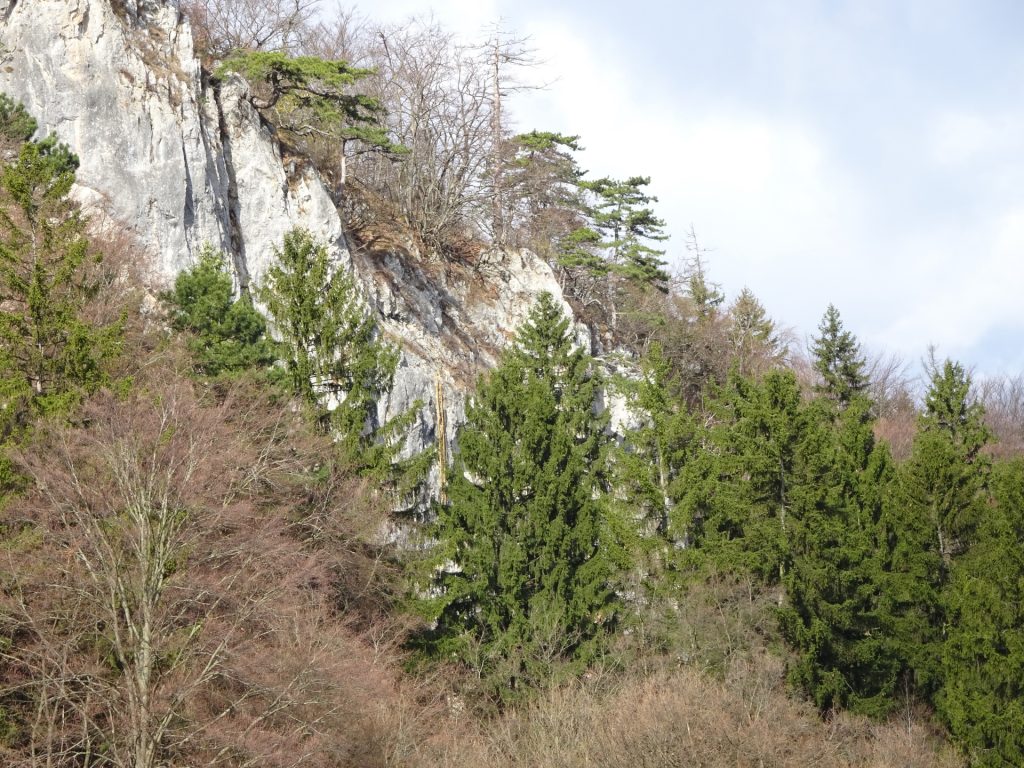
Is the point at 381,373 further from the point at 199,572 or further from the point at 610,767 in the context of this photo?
the point at 610,767

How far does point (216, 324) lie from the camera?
71.5 ft

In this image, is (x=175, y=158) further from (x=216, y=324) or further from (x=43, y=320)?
(x=43, y=320)

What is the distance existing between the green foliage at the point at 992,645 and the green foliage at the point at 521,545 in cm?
846

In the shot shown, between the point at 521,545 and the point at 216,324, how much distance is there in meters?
8.92

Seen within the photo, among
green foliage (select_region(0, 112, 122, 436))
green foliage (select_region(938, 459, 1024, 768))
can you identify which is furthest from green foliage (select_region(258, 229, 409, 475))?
green foliage (select_region(938, 459, 1024, 768))

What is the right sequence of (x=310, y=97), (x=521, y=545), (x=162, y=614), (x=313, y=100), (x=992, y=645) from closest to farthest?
1. (x=162, y=614)
2. (x=992, y=645)
3. (x=521, y=545)
4. (x=313, y=100)
5. (x=310, y=97)

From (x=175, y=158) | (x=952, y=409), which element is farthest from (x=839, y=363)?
(x=175, y=158)

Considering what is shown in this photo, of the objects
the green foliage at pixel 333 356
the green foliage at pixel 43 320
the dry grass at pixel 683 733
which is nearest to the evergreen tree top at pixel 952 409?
the dry grass at pixel 683 733

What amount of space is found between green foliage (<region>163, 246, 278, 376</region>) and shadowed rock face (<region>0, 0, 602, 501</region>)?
391cm

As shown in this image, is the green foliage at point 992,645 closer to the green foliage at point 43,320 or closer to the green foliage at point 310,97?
the green foliage at point 43,320

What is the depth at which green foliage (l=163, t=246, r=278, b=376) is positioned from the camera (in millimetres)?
21359

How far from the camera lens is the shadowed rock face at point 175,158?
26.6 metres

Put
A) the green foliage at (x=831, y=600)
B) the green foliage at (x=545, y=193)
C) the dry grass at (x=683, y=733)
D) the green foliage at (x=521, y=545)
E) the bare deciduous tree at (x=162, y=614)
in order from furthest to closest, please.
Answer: the green foliage at (x=545, y=193), the green foliage at (x=831, y=600), the green foliage at (x=521, y=545), the dry grass at (x=683, y=733), the bare deciduous tree at (x=162, y=614)

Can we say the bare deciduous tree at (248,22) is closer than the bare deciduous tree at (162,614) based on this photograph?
No
